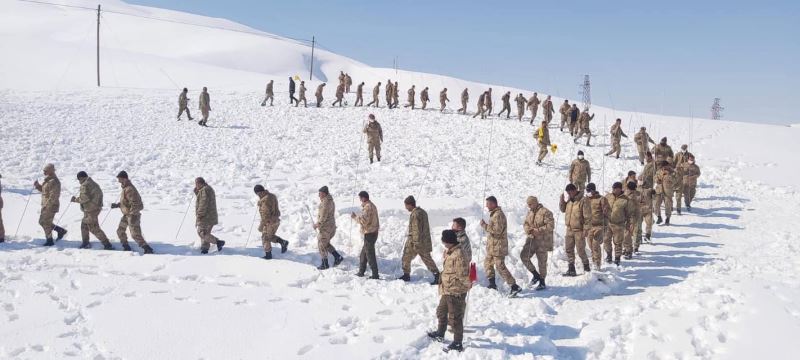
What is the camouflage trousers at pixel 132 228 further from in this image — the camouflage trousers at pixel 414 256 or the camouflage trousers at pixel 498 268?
the camouflage trousers at pixel 498 268

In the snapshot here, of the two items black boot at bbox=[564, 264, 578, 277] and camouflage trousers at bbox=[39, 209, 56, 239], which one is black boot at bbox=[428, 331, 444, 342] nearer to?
black boot at bbox=[564, 264, 578, 277]

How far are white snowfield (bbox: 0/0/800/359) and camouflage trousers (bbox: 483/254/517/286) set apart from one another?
0.30 m

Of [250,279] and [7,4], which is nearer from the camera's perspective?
[250,279]

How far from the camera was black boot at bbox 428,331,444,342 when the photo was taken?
7440mm

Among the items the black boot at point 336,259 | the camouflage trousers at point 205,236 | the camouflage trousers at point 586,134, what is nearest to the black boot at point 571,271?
the black boot at point 336,259

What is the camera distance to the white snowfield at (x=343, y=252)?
292 inches

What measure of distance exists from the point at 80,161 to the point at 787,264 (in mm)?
18102

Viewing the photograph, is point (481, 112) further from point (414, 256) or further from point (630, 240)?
point (414, 256)

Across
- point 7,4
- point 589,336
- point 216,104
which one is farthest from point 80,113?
point 7,4

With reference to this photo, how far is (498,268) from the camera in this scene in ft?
30.8

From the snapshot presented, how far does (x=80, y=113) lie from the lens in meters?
23.8

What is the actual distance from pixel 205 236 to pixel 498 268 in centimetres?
538

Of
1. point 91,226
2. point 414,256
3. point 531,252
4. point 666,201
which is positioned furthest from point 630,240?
point 91,226

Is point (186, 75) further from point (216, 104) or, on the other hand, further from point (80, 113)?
point (80, 113)
